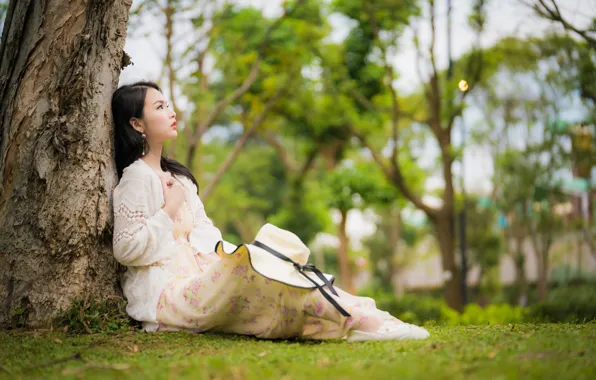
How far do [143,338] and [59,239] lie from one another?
756 millimetres

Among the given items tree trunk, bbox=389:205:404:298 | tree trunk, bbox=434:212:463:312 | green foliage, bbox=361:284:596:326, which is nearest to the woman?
green foliage, bbox=361:284:596:326

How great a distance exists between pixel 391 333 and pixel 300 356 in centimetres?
64

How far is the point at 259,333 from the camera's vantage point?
353cm

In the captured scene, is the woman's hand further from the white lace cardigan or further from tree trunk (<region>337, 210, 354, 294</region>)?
tree trunk (<region>337, 210, 354, 294</region>)

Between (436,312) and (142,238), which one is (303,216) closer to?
(436,312)

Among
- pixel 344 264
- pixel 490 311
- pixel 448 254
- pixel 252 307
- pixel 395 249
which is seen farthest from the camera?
pixel 395 249

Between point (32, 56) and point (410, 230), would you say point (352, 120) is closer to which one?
point (32, 56)

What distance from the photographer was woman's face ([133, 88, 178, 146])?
13.1 ft

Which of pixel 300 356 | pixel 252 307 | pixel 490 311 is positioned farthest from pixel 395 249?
A: pixel 300 356

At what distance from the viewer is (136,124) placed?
4008mm

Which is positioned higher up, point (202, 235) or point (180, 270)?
point (202, 235)

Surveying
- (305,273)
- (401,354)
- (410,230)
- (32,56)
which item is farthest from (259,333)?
(410,230)

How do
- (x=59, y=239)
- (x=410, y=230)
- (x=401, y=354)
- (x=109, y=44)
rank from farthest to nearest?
(x=410, y=230), (x=109, y=44), (x=59, y=239), (x=401, y=354)

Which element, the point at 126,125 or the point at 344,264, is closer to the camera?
the point at 126,125
